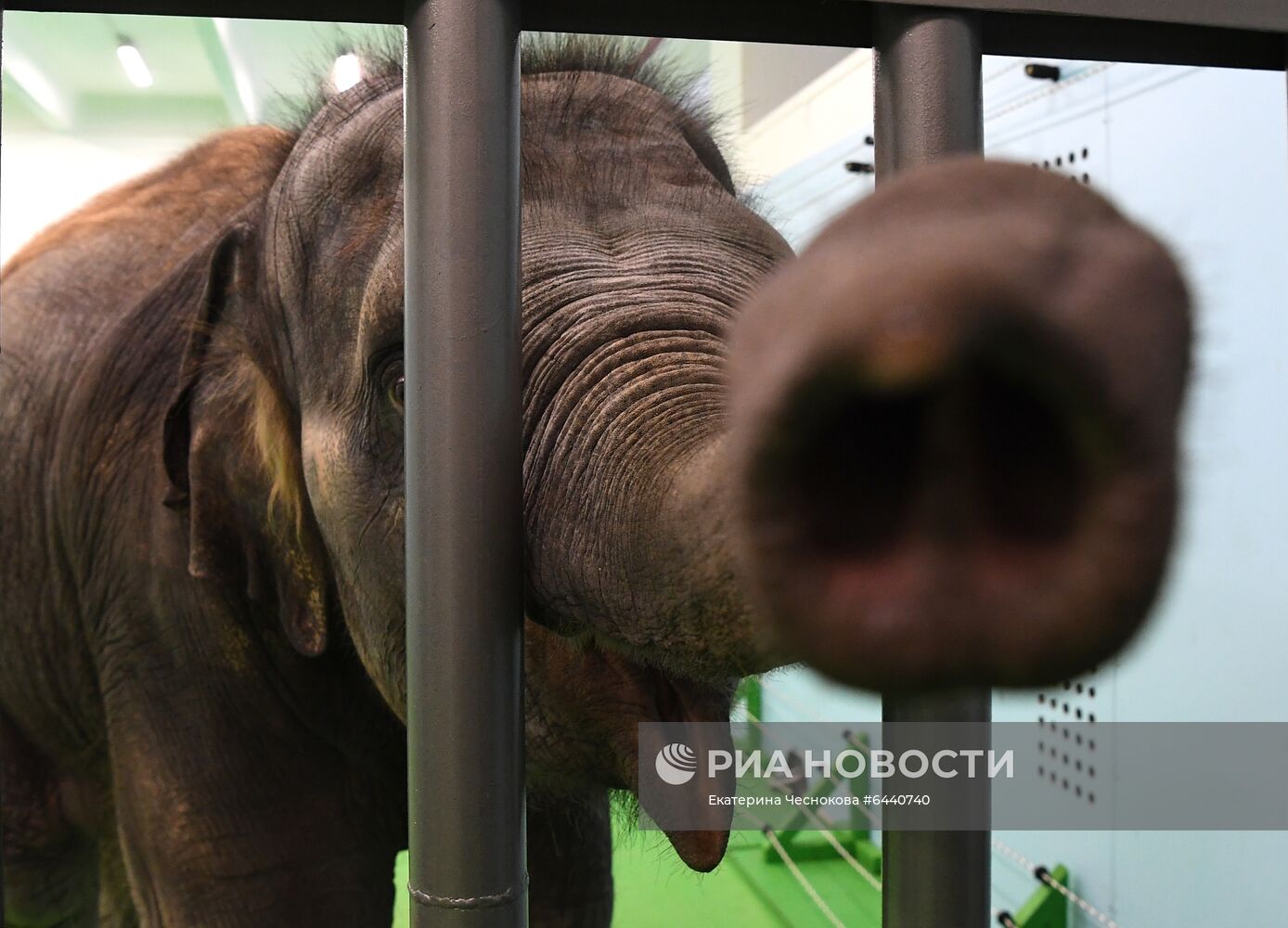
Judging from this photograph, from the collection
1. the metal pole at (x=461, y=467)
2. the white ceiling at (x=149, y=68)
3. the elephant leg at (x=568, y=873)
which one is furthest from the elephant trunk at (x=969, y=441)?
the white ceiling at (x=149, y=68)

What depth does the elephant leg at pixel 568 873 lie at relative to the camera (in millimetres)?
1624

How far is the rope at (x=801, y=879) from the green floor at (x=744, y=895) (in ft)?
0.05

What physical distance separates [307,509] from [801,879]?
6.33ft

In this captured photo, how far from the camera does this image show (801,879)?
8.89ft

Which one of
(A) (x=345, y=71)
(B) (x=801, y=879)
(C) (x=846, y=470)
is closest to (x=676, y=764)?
(C) (x=846, y=470)

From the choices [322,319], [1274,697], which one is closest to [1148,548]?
[322,319]

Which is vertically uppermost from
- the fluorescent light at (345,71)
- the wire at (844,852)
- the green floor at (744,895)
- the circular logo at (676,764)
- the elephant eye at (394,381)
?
the fluorescent light at (345,71)

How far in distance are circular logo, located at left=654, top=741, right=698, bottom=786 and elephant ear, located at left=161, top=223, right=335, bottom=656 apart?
0.53m

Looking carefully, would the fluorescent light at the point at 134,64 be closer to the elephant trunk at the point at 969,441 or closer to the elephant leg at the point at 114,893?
the elephant leg at the point at 114,893

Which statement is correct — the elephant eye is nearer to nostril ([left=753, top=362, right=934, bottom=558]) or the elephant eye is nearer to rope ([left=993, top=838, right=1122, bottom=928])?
Result: nostril ([left=753, top=362, right=934, bottom=558])

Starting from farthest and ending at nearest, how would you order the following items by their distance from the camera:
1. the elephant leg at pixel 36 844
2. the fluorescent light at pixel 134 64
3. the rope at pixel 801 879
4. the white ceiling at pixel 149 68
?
the white ceiling at pixel 149 68, the fluorescent light at pixel 134 64, the rope at pixel 801 879, the elephant leg at pixel 36 844

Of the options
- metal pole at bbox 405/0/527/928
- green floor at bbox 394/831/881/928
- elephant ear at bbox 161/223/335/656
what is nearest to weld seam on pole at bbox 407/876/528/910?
metal pole at bbox 405/0/527/928

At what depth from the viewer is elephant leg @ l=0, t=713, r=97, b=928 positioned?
1.80 meters

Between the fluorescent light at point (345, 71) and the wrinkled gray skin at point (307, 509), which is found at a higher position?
the fluorescent light at point (345, 71)
